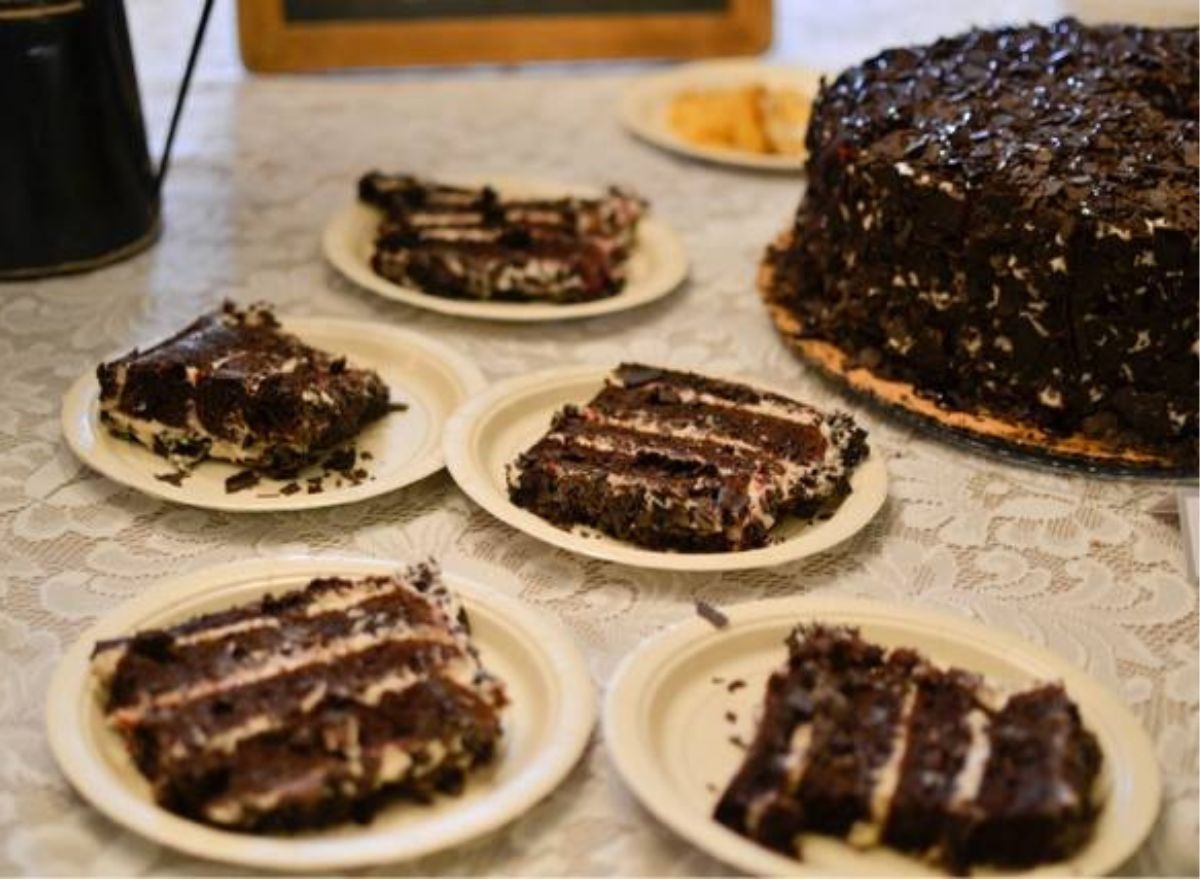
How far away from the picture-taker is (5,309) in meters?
2.05

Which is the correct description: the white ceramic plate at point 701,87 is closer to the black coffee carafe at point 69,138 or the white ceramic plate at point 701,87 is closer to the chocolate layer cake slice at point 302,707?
the black coffee carafe at point 69,138

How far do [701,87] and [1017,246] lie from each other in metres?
1.34

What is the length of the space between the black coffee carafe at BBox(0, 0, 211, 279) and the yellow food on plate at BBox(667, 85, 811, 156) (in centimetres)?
104

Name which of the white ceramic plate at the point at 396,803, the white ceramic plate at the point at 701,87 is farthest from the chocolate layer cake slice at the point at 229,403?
the white ceramic plate at the point at 701,87

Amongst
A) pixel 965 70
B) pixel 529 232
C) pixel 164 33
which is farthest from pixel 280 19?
pixel 965 70

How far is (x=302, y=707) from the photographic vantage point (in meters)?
1.22

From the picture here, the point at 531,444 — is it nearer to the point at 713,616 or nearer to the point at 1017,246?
the point at 713,616

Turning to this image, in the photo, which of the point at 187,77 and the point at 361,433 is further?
the point at 187,77

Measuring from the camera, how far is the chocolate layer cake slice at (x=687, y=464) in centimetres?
153

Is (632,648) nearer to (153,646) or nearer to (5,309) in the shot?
(153,646)

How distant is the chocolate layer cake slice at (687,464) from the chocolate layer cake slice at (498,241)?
38cm

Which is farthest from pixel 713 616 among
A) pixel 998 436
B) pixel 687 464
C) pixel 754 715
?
pixel 998 436

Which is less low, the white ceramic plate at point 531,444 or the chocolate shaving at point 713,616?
the chocolate shaving at point 713,616

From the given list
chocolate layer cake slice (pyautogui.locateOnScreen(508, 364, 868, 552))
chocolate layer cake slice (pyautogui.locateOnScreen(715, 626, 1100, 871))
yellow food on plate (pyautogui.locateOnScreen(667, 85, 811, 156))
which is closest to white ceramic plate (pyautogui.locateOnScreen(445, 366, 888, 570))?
chocolate layer cake slice (pyautogui.locateOnScreen(508, 364, 868, 552))
